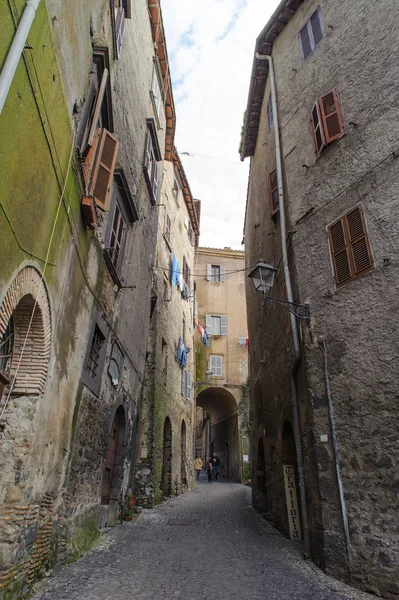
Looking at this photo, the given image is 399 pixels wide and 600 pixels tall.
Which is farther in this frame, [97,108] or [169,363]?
[169,363]

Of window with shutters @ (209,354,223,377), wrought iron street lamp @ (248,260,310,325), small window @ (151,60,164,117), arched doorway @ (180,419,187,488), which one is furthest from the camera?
window with shutters @ (209,354,223,377)

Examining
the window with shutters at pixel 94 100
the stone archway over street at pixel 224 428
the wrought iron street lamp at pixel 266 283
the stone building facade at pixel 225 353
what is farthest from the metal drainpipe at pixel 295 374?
the stone archway over street at pixel 224 428

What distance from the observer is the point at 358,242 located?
622 cm

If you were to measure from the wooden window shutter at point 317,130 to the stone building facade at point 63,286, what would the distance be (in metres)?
3.92

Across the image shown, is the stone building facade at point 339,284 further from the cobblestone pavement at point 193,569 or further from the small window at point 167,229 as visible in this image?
the small window at point 167,229

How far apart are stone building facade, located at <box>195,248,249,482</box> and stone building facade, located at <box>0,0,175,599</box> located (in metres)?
14.5

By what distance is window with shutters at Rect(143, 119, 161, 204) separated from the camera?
11375 millimetres

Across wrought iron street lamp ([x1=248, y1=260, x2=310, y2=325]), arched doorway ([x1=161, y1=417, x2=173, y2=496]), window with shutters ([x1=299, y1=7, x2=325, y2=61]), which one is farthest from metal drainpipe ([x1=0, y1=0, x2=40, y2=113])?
arched doorway ([x1=161, y1=417, x2=173, y2=496])

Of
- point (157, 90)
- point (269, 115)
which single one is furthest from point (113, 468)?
point (157, 90)

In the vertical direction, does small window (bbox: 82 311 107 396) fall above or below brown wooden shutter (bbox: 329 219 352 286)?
below

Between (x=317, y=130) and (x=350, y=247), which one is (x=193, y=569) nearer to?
(x=350, y=247)

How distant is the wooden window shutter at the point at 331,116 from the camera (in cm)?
726

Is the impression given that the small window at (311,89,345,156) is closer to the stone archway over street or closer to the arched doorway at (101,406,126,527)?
the arched doorway at (101,406,126,527)

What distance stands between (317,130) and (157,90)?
24.6 ft
